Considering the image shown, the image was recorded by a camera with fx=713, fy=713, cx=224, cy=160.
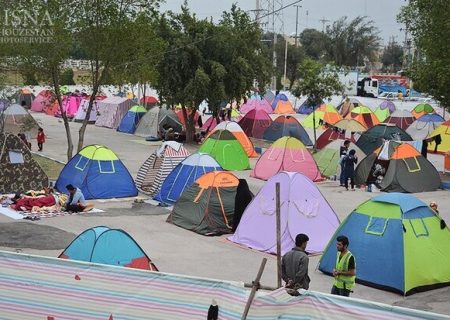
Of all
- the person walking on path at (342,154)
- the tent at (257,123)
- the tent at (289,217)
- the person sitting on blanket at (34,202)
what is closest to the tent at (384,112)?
the tent at (257,123)

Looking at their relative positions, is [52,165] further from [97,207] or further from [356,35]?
[356,35]

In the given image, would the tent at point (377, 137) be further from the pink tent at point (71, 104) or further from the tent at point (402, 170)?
the pink tent at point (71, 104)

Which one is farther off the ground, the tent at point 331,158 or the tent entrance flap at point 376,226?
the tent entrance flap at point 376,226

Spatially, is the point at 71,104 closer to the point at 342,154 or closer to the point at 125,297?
the point at 342,154

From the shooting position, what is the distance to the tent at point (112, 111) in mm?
40219

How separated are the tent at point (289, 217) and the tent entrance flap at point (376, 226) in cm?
228

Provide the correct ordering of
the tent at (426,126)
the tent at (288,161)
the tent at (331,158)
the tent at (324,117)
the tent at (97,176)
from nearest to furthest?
1. the tent at (97,176)
2. the tent at (288,161)
3. the tent at (331,158)
4. the tent at (426,126)
5. the tent at (324,117)

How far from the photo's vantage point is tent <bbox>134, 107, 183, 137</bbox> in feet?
117

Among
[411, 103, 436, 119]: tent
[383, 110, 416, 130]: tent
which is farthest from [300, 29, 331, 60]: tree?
[383, 110, 416, 130]: tent

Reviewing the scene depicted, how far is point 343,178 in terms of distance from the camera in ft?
72.9

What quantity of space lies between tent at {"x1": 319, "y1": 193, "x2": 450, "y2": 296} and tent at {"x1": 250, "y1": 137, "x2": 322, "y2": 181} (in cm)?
1054

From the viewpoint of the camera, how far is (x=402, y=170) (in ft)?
71.9

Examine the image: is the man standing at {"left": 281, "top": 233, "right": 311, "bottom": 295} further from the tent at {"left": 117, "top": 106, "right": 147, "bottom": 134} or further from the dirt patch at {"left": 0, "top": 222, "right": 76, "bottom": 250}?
the tent at {"left": 117, "top": 106, "right": 147, "bottom": 134}

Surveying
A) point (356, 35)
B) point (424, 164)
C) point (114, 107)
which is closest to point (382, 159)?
point (424, 164)
